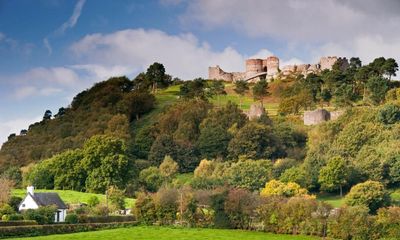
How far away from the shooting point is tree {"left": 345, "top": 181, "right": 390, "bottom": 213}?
207ft

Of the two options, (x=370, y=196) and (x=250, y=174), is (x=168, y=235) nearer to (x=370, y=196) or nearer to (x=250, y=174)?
(x=370, y=196)

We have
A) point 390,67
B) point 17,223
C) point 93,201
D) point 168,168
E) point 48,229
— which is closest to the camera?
point 17,223

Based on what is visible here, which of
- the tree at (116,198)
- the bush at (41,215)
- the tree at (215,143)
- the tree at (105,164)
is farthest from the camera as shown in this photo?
the tree at (215,143)

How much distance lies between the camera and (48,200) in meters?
61.2

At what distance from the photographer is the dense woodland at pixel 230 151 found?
6297cm

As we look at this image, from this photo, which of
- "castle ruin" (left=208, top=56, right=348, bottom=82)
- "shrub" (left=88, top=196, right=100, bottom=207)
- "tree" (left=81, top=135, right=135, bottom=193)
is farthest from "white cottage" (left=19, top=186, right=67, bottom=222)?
"castle ruin" (left=208, top=56, right=348, bottom=82)

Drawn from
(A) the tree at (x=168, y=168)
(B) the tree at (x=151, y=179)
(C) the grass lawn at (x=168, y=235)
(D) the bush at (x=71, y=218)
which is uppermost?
(A) the tree at (x=168, y=168)

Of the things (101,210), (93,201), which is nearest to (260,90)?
(93,201)

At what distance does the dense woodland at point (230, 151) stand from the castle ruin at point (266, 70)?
13791mm

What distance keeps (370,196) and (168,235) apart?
72.9 feet

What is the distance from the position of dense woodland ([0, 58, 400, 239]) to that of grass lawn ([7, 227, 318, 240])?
338cm

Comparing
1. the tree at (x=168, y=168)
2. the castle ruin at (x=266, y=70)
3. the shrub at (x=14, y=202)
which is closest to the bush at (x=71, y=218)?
the shrub at (x=14, y=202)

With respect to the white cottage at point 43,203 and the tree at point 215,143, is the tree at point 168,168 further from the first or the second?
the white cottage at point 43,203

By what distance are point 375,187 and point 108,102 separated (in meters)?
64.5
